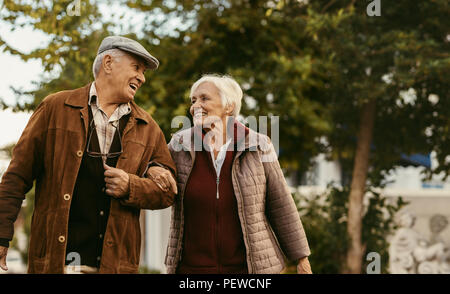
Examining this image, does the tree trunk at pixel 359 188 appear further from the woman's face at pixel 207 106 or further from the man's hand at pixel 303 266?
the woman's face at pixel 207 106

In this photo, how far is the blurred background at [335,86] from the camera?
6.26 metres

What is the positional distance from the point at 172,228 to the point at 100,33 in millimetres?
3333

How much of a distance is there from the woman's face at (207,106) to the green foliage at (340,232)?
4788mm

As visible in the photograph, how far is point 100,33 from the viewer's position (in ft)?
18.3

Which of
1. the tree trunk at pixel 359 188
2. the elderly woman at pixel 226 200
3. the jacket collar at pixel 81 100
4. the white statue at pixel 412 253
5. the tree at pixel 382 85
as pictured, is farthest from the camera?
the white statue at pixel 412 253

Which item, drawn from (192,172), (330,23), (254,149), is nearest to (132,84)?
(192,172)

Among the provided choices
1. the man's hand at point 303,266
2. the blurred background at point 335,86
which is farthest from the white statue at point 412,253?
the man's hand at point 303,266

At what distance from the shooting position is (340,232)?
7.23m

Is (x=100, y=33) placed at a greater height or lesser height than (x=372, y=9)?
lesser

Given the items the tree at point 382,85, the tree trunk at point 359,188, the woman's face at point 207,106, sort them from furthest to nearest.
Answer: the tree trunk at point 359,188 < the tree at point 382,85 < the woman's face at point 207,106

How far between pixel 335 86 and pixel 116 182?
508 cm

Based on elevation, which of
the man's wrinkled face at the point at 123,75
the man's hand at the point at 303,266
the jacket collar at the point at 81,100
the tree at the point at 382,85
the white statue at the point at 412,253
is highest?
the tree at the point at 382,85
